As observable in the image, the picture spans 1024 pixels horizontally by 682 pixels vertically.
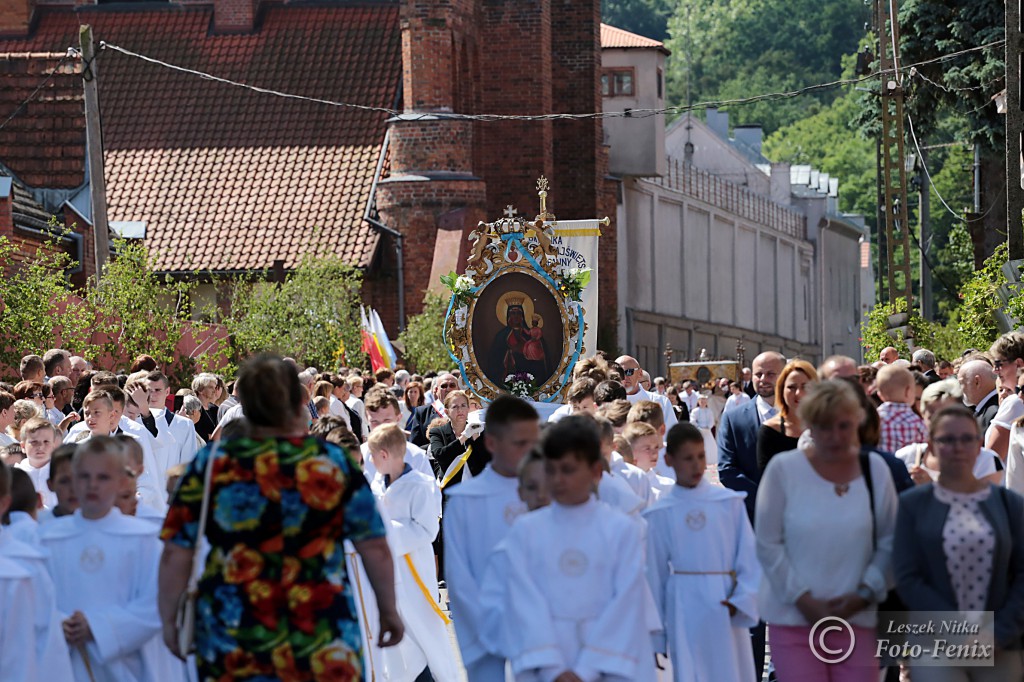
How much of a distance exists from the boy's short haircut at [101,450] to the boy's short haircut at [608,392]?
5.70 metres

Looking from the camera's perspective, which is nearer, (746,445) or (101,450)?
(101,450)

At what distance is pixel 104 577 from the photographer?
808cm

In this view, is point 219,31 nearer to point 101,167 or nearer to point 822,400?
point 101,167

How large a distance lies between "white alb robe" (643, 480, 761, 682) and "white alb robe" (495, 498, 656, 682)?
160 cm

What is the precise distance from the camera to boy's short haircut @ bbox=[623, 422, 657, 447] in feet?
34.9

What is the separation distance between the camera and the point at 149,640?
8078 mm

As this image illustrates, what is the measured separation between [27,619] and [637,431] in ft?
13.0

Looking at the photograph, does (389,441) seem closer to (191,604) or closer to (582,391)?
(582,391)

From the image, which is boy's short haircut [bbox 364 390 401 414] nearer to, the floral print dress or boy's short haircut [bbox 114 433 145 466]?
boy's short haircut [bbox 114 433 145 466]

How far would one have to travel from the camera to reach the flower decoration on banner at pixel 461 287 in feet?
81.5

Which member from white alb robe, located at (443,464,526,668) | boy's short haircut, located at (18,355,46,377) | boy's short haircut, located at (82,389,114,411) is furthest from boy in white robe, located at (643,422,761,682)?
boy's short haircut, located at (18,355,46,377)

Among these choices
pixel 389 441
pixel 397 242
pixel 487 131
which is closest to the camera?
pixel 389 441

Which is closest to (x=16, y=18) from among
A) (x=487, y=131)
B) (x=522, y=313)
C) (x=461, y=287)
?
(x=487, y=131)

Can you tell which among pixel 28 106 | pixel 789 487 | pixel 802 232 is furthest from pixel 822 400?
pixel 802 232
